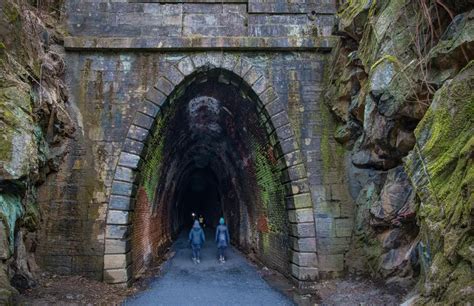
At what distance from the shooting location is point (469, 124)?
12.1 ft

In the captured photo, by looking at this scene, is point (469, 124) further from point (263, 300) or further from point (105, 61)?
point (105, 61)

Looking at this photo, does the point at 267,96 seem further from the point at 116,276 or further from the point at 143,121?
the point at 116,276

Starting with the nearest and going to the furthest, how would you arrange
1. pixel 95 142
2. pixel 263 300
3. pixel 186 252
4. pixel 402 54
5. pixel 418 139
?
pixel 418 139
pixel 402 54
pixel 263 300
pixel 95 142
pixel 186 252

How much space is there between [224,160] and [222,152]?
50cm

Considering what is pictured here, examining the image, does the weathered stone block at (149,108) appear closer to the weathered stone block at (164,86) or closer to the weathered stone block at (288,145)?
the weathered stone block at (164,86)

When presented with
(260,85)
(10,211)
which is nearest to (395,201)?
(260,85)

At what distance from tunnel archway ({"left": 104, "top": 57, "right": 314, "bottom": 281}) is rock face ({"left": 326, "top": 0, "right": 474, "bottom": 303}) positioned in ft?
4.40

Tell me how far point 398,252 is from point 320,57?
173 inches

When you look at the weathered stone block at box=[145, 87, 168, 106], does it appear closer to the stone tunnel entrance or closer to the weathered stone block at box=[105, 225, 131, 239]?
the stone tunnel entrance

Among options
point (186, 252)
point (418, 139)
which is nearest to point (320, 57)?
point (418, 139)

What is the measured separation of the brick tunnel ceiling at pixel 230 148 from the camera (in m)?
8.46

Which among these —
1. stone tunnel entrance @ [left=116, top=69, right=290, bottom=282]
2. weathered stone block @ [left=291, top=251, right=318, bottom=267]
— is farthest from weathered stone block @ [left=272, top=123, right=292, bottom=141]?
weathered stone block @ [left=291, top=251, right=318, bottom=267]

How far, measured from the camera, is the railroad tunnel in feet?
26.8

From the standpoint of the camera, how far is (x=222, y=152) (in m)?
13.1
